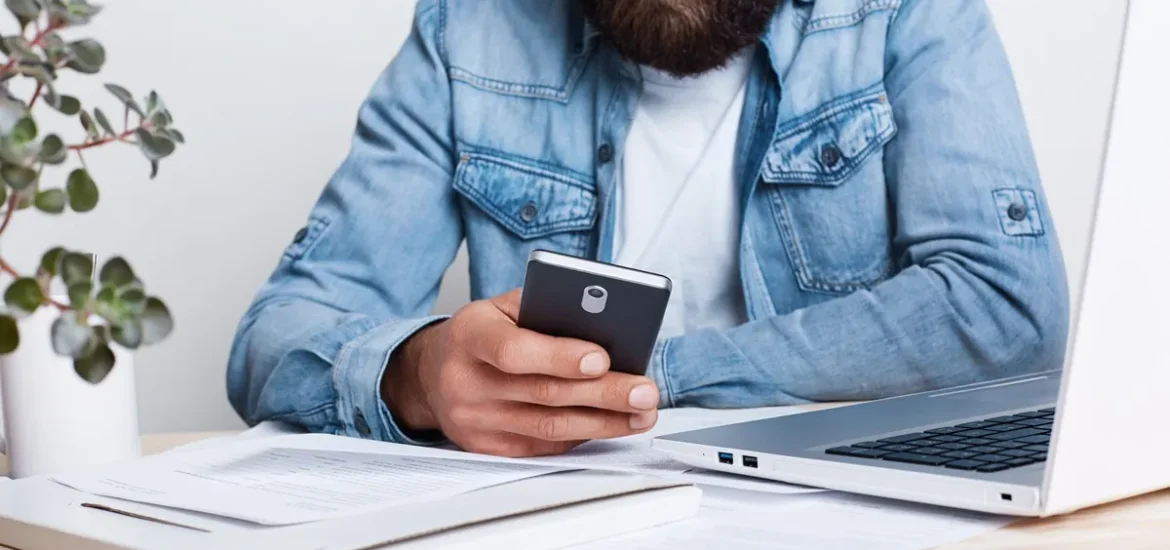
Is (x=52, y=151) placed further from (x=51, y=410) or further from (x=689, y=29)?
(x=689, y=29)

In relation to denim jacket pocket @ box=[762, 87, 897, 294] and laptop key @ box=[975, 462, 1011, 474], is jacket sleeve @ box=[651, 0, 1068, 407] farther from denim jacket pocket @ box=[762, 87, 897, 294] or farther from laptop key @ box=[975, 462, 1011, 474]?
laptop key @ box=[975, 462, 1011, 474]

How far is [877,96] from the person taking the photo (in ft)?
4.22

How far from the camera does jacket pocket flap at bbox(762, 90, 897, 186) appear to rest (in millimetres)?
1276

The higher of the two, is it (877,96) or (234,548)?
(877,96)

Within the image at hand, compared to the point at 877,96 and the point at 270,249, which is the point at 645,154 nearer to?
the point at 877,96

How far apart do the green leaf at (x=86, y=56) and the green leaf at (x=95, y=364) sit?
11cm

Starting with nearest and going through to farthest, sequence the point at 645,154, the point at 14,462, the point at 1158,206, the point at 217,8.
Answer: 1. the point at 1158,206
2. the point at 14,462
3. the point at 645,154
4. the point at 217,8

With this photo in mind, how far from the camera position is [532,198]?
4.45 feet

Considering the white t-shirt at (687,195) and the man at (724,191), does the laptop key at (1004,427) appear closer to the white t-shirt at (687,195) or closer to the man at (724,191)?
the man at (724,191)

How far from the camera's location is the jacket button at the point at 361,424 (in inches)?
37.3

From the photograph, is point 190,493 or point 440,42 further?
point 440,42

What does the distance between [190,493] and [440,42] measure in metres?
0.87

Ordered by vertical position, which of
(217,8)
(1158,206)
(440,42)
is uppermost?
(217,8)

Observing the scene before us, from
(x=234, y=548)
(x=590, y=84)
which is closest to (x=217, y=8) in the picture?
(x=590, y=84)
